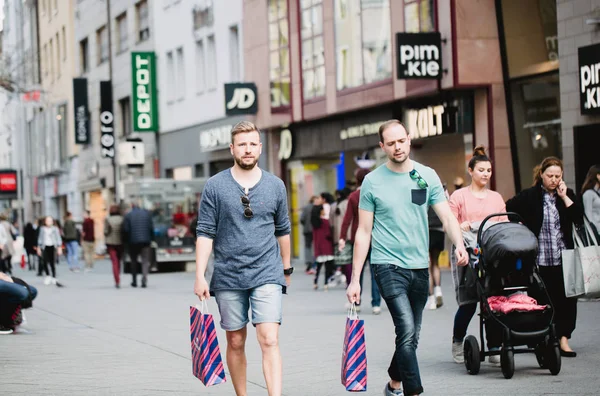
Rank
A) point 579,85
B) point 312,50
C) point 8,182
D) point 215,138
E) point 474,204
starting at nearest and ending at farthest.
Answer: point 474,204, point 579,85, point 312,50, point 215,138, point 8,182

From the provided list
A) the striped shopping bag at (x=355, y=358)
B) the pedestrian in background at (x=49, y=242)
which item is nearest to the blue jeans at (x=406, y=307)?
the striped shopping bag at (x=355, y=358)

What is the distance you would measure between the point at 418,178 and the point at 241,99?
25922mm

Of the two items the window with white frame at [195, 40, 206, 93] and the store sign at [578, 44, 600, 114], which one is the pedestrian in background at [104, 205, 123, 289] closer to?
the store sign at [578, 44, 600, 114]

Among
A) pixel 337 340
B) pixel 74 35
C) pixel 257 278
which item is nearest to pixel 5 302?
pixel 337 340

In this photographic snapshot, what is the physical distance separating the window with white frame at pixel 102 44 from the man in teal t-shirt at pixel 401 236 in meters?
43.7

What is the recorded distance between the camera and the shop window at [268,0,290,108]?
105 ft

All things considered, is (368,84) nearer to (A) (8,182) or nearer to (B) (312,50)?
(B) (312,50)

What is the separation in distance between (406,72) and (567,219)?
530 inches

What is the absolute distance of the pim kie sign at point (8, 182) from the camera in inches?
2554

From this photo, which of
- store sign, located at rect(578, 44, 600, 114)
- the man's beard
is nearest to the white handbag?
the man's beard

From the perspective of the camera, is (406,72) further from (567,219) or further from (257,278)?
(257,278)

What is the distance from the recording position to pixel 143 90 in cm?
4303

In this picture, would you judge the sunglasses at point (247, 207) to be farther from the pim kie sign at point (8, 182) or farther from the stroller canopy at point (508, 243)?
the pim kie sign at point (8, 182)

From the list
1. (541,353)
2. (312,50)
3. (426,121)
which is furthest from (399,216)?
(312,50)
